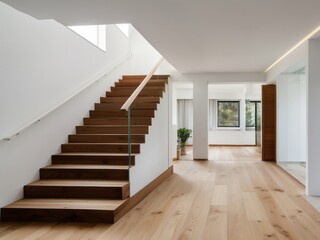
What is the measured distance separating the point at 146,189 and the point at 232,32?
2475mm

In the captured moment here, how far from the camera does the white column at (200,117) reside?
809cm

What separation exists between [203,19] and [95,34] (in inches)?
125

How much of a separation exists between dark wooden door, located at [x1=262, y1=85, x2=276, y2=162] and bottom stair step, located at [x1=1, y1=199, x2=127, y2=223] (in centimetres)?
546

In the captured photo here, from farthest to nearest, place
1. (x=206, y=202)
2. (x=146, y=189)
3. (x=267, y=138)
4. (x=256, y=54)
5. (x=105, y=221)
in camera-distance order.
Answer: (x=267, y=138)
(x=256, y=54)
(x=146, y=189)
(x=206, y=202)
(x=105, y=221)

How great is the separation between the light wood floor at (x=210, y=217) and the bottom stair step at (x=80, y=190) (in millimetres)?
304

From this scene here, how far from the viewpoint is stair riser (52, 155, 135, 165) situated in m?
4.22

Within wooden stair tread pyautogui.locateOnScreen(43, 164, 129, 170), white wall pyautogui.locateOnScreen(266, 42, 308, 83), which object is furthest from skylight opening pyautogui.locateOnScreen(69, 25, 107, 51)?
white wall pyautogui.locateOnScreen(266, 42, 308, 83)

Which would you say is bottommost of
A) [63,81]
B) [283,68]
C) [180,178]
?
[180,178]

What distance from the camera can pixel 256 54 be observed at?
571cm

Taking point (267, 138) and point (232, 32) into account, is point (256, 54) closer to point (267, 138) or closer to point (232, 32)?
point (232, 32)

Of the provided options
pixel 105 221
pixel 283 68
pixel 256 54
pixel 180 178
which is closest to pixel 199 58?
pixel 256 54

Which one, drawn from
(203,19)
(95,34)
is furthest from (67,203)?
(95,34)

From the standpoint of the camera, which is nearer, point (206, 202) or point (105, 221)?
point (105, 221)

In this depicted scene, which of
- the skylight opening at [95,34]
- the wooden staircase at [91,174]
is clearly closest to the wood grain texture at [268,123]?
the wooden staircase at [91,174]
